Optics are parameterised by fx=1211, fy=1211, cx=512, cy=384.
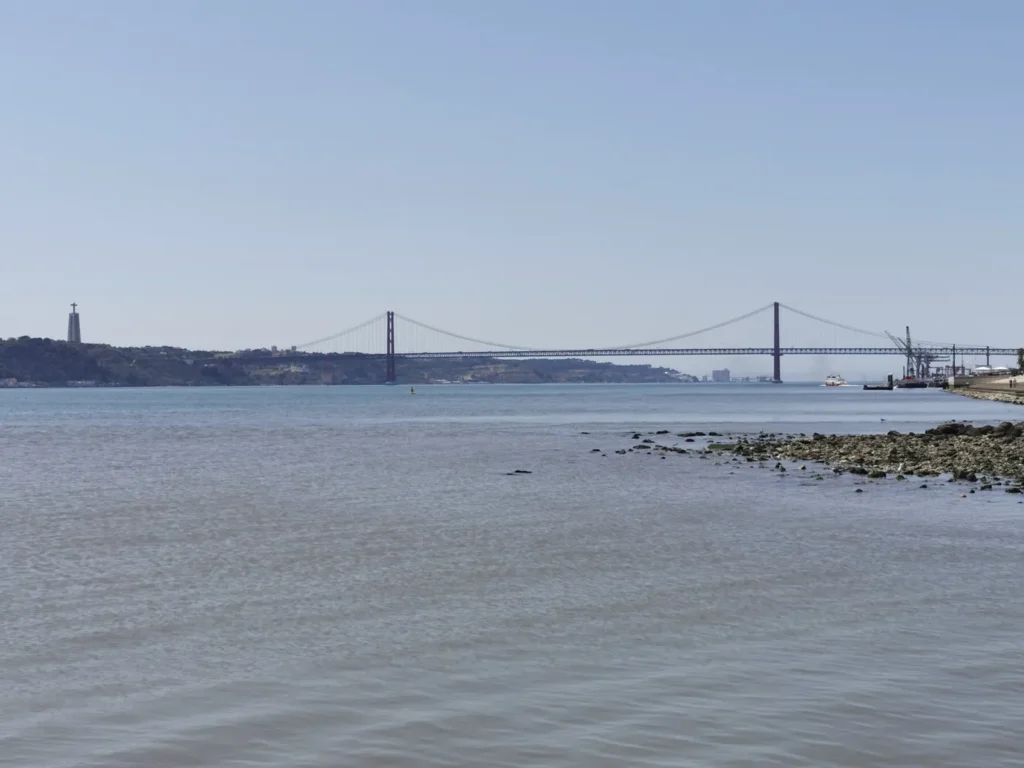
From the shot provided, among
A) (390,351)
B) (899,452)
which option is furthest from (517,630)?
(390,351)

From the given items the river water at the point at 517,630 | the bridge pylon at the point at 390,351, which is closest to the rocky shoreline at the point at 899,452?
the river water at the point at 517,630

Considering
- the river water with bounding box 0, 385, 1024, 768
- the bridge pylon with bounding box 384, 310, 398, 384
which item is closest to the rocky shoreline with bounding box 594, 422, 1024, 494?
the river water with bounding box 0, 385, 1024, 768

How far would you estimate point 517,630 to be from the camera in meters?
11.0

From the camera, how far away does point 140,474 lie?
32688mm

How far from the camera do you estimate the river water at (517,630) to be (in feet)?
24.8

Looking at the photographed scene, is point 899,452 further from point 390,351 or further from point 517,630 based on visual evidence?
point 390,351

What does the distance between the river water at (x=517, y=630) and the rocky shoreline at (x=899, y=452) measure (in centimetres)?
273

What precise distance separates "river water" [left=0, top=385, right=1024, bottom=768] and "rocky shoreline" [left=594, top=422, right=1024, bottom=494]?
8.94ft

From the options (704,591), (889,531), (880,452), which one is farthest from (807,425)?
(704,591)

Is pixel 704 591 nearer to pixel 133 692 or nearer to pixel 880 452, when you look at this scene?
pixel 133 692

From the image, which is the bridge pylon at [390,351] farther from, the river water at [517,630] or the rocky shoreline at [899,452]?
the river water at [517,630]

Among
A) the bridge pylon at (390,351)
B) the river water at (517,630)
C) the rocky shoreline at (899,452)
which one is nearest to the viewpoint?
the river water at (517,630)

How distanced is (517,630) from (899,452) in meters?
23.9

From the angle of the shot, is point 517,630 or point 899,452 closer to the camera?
point 517,630
